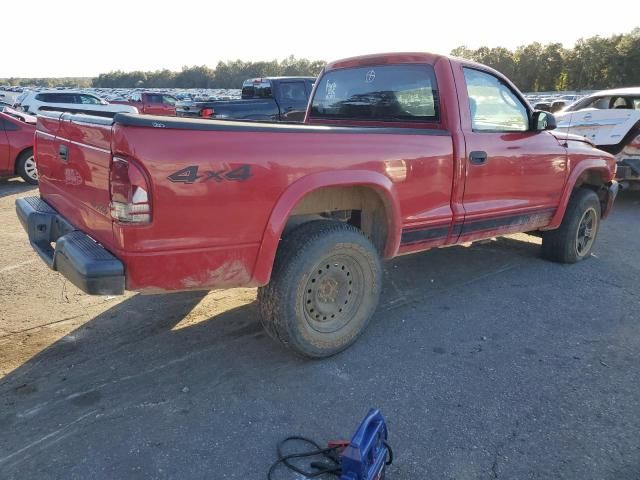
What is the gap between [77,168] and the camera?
3.00 metres

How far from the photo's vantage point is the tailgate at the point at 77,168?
105 inches

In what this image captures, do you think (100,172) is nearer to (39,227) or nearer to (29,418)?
(39,227)

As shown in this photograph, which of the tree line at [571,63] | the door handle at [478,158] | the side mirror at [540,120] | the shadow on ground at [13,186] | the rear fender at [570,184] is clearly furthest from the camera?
the tree line at [571,63]

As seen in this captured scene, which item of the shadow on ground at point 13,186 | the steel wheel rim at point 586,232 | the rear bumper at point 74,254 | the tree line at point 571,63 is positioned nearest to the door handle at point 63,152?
the rear bumper at point 74,254

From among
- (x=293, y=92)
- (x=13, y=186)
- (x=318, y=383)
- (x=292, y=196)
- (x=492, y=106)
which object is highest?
(x=293, y=92)

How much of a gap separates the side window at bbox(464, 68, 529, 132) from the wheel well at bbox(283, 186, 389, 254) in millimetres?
1080

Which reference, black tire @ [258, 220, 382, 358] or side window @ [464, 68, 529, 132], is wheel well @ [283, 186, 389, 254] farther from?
side window @ [464, 68, 529, 132]

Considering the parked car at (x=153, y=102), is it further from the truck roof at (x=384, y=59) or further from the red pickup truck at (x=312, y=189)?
the red pickup truck at (x=312, y=189)

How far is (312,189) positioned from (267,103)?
9.14 metres

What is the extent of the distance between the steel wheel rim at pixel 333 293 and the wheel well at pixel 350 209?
0.33m

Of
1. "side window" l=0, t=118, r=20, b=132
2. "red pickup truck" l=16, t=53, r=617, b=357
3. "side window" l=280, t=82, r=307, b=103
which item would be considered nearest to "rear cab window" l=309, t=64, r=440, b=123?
"red pickup truck" l=16, t=53, r=617, b=357

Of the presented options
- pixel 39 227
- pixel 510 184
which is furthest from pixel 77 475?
pixel 510 184

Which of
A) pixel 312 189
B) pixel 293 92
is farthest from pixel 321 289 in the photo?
pixel 293 92

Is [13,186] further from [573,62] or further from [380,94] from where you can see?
[573,62]
